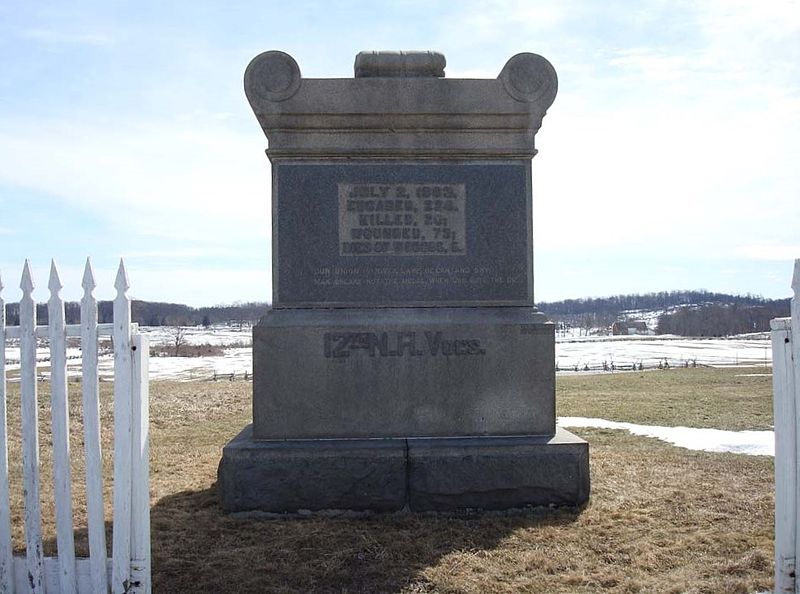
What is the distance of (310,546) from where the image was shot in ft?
14.7

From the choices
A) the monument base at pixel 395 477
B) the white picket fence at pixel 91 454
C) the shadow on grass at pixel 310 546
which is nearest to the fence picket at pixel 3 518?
the white picket fence at pixel 91 454

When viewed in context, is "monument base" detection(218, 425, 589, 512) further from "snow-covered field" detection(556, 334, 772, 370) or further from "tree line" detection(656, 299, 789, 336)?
"tree line" detection(656, 299, 789, 336)

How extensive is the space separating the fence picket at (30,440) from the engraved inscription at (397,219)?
8.66ft

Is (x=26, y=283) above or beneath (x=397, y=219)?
beneath

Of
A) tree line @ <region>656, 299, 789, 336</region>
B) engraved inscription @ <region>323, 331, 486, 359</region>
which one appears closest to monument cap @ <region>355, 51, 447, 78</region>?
engraved inscription @ <region>323, 331, 486, 359</region>

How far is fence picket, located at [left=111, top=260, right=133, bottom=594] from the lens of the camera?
342 centimetres

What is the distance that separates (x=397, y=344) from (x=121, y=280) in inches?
102

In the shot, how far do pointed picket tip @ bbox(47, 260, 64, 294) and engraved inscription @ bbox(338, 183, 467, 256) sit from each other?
2.57 m

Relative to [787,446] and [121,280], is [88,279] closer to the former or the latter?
[121,280]

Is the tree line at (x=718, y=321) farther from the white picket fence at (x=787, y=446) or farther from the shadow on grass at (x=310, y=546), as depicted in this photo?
the white picket fence at (x=787, y=446)

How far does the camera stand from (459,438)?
5.60m

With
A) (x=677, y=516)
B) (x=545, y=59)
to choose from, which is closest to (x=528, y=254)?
(x=545, y=59)

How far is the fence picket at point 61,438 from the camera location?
137 inches

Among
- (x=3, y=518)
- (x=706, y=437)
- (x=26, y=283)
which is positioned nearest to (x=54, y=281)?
(x=26, y=283)
